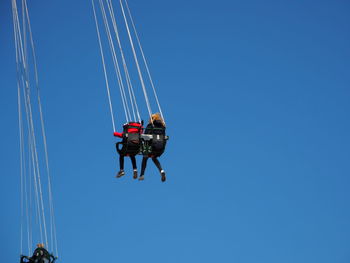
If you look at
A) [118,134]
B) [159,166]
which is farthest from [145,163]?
[118,134]

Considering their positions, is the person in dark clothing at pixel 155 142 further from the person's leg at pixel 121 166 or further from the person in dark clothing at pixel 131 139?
the person's leg at pixel 121 166

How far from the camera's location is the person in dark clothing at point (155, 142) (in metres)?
19.3

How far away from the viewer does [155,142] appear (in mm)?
19328

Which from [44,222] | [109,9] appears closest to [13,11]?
[109,9]

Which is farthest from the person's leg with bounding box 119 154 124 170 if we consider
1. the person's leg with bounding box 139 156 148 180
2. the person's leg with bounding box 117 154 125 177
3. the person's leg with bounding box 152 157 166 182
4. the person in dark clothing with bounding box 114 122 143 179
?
the person's leg with bounding box 152 157 166 182

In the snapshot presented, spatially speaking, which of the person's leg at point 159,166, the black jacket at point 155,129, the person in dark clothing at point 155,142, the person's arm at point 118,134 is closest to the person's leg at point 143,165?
the person in dark clothing at point 155,142

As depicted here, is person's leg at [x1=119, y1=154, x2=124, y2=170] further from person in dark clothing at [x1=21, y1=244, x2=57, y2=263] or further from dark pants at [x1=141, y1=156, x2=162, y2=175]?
person in dark clothing at [x1=21, y1=244, x2=57, y2=263]

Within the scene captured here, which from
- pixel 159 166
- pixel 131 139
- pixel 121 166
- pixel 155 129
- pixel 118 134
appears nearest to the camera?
pixel 131 139

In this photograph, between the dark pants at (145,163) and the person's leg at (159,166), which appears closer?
the person's leg at (159,166)

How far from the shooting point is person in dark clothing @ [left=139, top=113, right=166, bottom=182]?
19328mm

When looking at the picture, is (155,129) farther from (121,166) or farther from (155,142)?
(121,166)

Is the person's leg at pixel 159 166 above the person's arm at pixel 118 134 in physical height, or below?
below

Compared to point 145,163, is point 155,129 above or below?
above

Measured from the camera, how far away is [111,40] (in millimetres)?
20031
